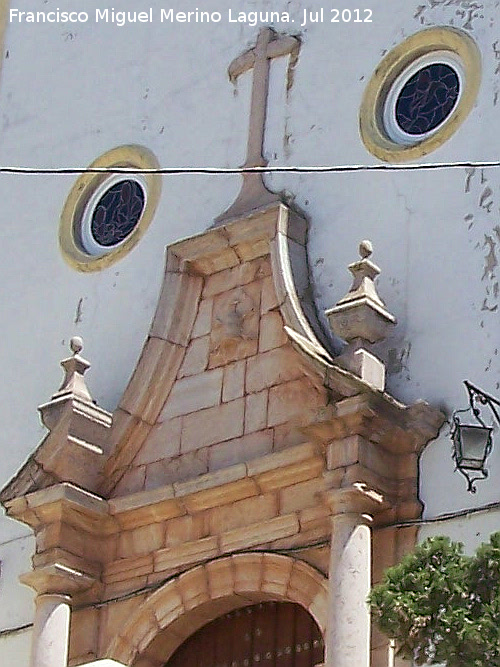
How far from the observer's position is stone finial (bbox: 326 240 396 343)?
1385 centimetres

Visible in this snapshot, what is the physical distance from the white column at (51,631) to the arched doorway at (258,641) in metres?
0.75

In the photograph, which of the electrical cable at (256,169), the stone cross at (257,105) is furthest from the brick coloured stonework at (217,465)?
the electrical cable at (256,169)

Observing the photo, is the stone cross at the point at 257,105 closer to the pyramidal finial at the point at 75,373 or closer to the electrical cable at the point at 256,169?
the electrical cable at the point at 256,169

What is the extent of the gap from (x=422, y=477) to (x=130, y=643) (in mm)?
2362

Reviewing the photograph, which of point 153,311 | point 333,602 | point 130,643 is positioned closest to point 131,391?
point 153,311

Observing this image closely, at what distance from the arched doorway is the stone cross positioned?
9.32ft

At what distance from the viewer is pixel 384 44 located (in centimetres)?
1538

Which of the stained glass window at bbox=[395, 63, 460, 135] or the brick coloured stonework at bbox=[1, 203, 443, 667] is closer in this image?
the brick coloured stonework at bbox=[1, 203, 443, 667]

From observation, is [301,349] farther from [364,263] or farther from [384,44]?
[384,44]

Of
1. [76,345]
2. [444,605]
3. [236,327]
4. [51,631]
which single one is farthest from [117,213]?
[444,605]

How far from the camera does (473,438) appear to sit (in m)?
12.9

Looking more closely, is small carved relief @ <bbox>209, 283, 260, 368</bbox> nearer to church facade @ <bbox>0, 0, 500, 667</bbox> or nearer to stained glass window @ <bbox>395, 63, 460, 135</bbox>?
church facade @ <bbox>0, 0, 500, 667</bbox>

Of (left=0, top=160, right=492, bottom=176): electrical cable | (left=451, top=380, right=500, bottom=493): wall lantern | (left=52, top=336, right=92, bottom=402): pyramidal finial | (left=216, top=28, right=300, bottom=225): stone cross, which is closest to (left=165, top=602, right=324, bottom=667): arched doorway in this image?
(left=451, top=380, right=500, bottom=493): wall lantern

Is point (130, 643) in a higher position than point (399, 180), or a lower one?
lower
